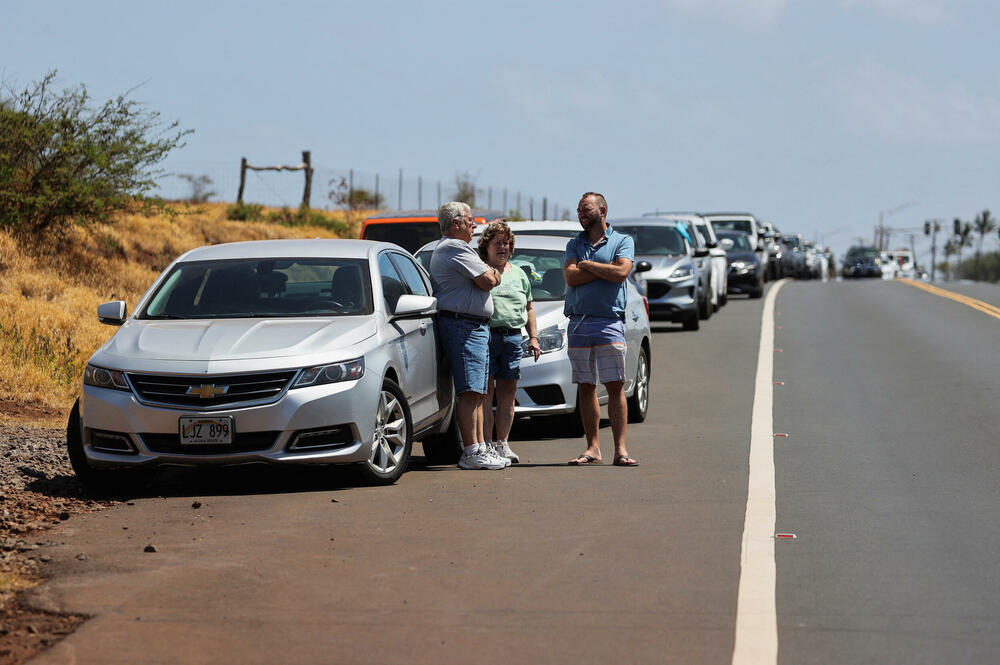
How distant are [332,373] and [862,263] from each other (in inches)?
2604

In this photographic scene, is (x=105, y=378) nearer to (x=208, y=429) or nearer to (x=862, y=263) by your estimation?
(x=208, y=429)

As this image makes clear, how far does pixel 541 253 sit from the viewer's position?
1369cm

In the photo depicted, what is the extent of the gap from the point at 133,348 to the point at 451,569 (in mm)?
3266

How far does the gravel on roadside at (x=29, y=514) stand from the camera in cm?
591

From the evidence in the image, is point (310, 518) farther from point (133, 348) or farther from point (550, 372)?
point (550, 372)

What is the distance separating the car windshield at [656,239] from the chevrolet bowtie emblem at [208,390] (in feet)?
56.3

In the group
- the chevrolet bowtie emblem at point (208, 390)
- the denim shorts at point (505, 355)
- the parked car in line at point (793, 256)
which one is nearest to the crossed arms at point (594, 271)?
the denim shorts at point (505, 355)

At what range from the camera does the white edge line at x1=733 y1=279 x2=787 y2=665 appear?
18.6ft

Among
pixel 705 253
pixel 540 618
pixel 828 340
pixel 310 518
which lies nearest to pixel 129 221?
pixel 705 253

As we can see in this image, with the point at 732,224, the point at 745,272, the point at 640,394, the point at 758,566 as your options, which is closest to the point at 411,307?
the point at 758,566

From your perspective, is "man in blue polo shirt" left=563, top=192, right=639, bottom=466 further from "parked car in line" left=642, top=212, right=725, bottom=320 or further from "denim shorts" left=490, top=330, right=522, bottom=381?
"parked car in line" left=642, top=212, right=725, bottom=320

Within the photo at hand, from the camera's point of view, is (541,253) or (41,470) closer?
(41,470)

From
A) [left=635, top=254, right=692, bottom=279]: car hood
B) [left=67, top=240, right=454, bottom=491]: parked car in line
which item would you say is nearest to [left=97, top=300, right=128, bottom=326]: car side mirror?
[left=67, top=240, right=454, bottom=491]: parked car in line

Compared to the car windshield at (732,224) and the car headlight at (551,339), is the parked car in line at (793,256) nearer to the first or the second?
the car windshield at (732,224)
